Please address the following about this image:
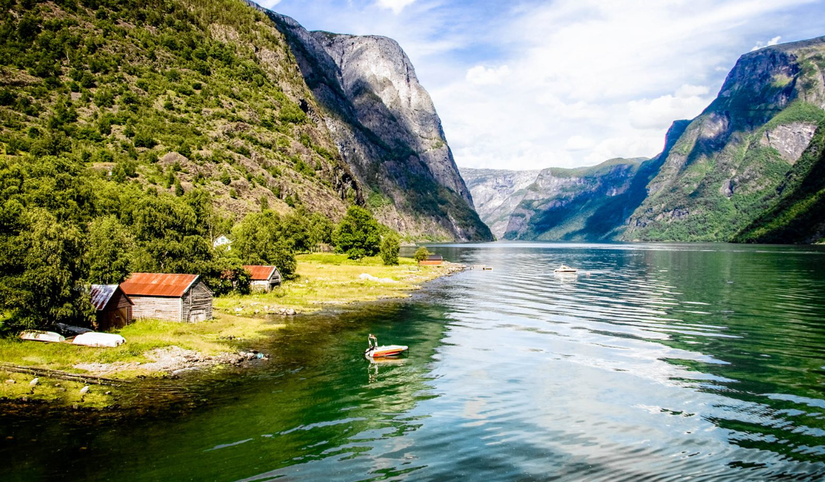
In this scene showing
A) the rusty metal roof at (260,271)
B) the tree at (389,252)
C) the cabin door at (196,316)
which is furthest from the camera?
the tree at (389,252)

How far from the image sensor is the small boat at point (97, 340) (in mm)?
40438

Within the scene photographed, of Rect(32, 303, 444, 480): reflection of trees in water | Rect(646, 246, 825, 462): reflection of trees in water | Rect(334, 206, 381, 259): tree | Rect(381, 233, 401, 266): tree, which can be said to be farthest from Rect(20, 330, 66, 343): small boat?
Result: Rect(334, 206, 381, 259): tree

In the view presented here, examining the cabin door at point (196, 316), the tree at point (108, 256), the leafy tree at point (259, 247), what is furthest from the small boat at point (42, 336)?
the leafy tree at point (259, 247)

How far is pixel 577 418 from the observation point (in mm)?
30484

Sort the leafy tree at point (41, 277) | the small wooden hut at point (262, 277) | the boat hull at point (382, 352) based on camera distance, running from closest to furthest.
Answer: the leafy tree at point (41, 277) → the boat hull at point (382, 352) → the small wooden hut at point (262, 277)

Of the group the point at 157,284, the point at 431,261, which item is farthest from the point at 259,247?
the point at 431,261

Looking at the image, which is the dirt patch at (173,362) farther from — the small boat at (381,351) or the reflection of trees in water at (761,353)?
the reflection of trees in water at (761,353)

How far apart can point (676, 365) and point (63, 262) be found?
176ft

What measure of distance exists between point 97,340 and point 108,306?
808 cm

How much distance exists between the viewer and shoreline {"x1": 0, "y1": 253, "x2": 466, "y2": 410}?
31.4 meters

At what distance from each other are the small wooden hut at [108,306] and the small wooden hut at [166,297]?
9.36ft

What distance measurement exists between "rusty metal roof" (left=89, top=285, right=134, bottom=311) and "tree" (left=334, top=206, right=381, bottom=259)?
10047cm

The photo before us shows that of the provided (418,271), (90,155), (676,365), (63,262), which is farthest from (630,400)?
(90,155)

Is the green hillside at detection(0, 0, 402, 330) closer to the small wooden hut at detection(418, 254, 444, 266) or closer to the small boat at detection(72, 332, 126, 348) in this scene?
the small boat at detection(72, 332, 126, 348)
